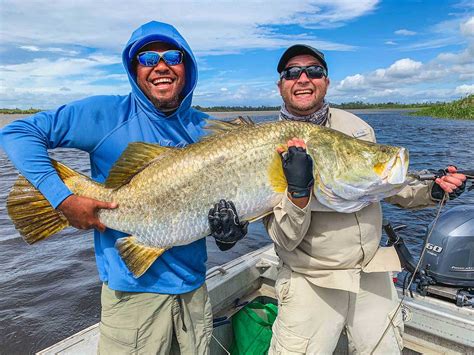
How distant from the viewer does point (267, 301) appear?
15.7 ft

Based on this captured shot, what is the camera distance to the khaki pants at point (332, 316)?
10.1ft

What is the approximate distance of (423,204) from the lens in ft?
11.2

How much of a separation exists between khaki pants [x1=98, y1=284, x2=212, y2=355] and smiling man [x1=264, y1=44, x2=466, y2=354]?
820 mm

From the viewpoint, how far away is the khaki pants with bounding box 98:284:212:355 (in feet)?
8.96

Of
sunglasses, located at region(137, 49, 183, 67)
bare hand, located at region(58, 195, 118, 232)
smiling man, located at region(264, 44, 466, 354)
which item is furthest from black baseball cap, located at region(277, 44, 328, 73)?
bare hand, located at region(58, 195, 118, 232)

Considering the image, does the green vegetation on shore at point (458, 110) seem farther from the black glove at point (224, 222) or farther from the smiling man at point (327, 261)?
the black glove at point (224, 222)

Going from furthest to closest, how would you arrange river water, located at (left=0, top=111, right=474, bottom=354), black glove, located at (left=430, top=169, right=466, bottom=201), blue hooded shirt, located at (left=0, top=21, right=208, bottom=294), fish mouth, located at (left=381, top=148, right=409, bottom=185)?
river water, located at (left=0, top=111, right=474, bottom=354)
black glove, located at (left=430, top=169, right=466, bottom=201)
fish mouth, located at (left=381, top=148, right=409, bottom=185)
blue hooded shirt, located at (left=0, top=21, right=208, bottom=294)

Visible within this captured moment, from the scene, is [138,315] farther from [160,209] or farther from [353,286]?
[353,286]

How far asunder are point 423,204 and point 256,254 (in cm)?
249

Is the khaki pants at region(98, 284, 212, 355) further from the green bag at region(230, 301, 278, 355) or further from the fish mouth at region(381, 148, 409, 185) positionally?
the fish mouth at region(381, 148, 409, 185)

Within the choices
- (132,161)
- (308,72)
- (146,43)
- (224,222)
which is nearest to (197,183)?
(224,222)

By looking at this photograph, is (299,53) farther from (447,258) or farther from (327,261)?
(447,258)

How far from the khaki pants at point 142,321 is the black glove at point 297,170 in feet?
3.54

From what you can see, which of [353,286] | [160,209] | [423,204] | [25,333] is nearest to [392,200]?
[423,204]
